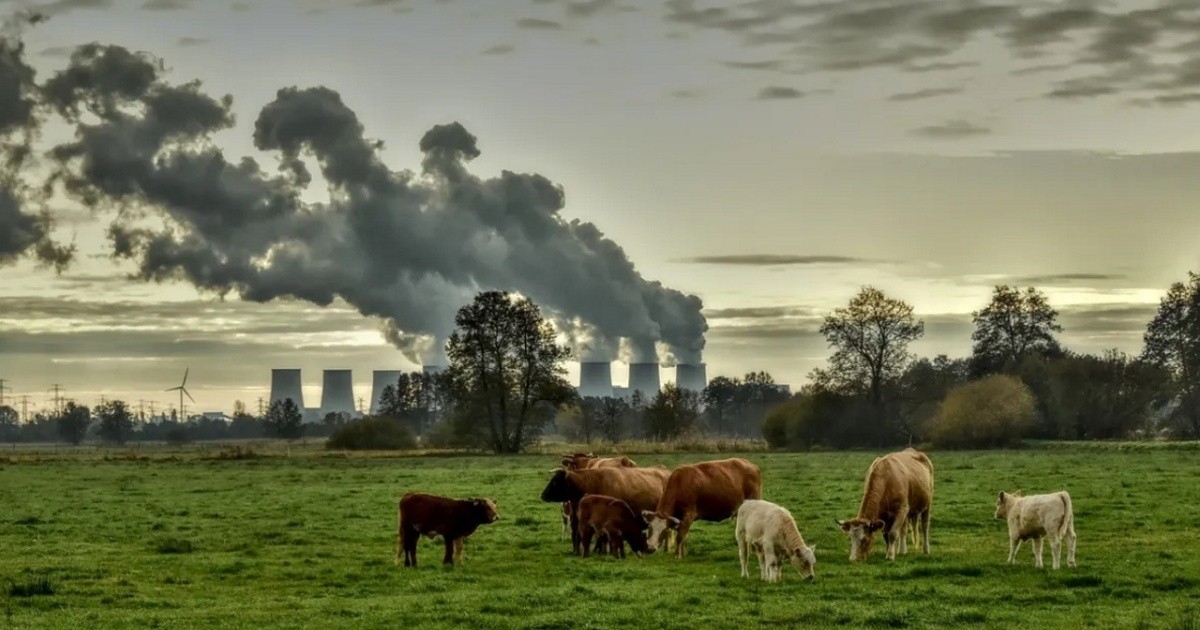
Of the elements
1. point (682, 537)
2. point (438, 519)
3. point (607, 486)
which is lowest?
point (682, 537)

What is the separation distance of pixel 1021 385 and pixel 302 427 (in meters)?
91.3

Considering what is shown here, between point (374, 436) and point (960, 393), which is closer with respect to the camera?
point (960, 393)

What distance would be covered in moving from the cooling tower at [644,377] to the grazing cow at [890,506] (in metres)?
145

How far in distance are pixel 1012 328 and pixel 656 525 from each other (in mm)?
84042

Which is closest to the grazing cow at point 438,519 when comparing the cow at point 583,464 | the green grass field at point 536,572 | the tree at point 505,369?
the green grass field at point 536,572

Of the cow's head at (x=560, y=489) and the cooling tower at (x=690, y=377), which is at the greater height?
the cooling tower at (x=690, y=377)

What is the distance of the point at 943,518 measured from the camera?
2983 centimetres

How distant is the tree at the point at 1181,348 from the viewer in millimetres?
90312

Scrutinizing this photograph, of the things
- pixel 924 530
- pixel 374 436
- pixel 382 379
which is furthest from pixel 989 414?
pixel 382 379

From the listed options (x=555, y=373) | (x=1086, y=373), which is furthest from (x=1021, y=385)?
(x=555, y=373)

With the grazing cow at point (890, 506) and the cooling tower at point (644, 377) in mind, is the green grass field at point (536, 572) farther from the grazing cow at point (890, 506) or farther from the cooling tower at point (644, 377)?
the cooling tower at point (644, 377)

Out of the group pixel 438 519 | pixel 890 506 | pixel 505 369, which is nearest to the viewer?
pixel 890 506

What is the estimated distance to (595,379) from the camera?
171 m

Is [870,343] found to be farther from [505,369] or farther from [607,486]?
[607,486]
